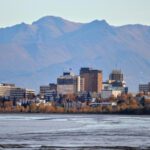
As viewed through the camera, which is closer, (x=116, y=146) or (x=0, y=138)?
(x=116, y=146)

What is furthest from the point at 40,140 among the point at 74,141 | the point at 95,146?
→ the point at 95,146

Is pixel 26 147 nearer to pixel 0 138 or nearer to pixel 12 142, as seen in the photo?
pixel 12 142

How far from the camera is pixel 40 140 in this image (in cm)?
8119

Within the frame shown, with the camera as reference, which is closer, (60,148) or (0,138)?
(60,148)

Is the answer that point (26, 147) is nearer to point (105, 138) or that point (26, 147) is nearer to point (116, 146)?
point (116, 146)

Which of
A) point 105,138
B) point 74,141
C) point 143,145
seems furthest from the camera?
point 105,138

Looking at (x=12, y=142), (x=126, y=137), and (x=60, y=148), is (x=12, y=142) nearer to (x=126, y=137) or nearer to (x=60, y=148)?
(x=60, y=148)

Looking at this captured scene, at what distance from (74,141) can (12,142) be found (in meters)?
6.99

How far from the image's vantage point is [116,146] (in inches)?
2832

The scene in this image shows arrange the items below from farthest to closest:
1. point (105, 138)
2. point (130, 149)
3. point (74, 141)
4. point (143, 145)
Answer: point (105, 138)
point (74, 141)
point (143, 145)
point (130, 149)

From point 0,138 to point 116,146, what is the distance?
17.4 metres

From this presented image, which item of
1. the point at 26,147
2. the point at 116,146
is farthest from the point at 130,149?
the point at 26,147

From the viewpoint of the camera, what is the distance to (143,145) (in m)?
73.6

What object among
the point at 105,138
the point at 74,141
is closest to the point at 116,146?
the point at 74,141
